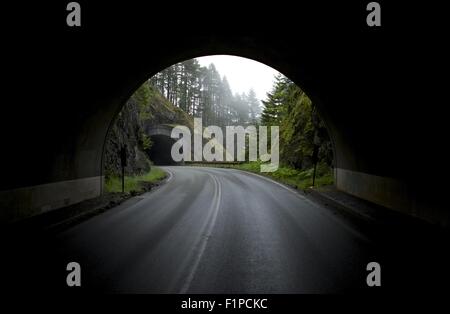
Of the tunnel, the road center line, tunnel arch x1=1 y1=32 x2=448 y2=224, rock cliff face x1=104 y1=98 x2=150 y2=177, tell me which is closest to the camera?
the road center line

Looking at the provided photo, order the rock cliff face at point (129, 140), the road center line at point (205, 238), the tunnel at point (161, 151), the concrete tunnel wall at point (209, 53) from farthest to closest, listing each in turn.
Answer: the tunnel at point (161, 151)
the rock cliff face at point (129, 140)
the concrete tunnel wall at point (209, 53)
the road center line at point (205, 238)

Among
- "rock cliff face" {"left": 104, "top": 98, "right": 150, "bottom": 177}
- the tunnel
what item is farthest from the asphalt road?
the tunnel

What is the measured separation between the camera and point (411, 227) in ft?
23.5

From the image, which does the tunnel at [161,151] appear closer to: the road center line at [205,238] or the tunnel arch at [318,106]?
the tunnel arch at [318,106]

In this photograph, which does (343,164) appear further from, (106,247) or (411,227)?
(106,247)

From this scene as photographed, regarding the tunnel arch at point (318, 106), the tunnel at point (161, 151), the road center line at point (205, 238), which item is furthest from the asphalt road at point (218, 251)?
the tunnel at point (161, 151)

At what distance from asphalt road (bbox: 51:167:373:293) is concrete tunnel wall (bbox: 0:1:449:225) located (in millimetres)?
2026

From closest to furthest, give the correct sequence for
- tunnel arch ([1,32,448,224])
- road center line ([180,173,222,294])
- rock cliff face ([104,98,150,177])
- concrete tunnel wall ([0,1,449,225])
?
road center line ([180,173,222,294]) → concrete tunnel wall ([0,1,449,225]) → tunnel arch ([1,32,448,224]) → rock cliff face ([104,98,150,177])

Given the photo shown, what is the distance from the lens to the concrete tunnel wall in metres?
7.21

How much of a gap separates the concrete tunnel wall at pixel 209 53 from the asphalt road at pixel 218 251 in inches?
79.8

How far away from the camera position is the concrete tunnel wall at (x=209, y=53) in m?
7.21

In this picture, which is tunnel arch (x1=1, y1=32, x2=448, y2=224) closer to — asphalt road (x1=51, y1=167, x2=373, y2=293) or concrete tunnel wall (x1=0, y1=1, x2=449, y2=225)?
concrete tunnel wall (x1=0, y1=1, x2=449, y2=225)

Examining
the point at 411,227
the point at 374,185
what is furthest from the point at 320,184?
the point at 411,227

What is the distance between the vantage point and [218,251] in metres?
5.95
